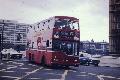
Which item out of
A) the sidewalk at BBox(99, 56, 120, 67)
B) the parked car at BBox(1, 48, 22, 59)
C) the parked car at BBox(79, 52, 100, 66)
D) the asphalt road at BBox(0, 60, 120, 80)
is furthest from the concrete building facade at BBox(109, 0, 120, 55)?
the asphalt road at BBox(0, 60, 120, 80)

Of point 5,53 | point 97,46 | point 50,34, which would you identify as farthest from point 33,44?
point 97,46

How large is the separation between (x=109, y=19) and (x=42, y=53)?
907 inches

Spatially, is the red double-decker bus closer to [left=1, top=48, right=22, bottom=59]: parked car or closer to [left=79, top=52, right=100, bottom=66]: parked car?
[left=79, top=52, right=100, bottom=66]: parked car

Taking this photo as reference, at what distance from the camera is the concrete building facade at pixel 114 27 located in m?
46.4

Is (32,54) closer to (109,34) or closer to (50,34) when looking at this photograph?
(50,34)

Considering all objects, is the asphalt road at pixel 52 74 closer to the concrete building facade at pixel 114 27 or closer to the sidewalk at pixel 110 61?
the sidewalk at pixel 110 61

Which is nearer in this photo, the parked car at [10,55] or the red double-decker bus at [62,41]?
the red double-decker bus at [62,41]

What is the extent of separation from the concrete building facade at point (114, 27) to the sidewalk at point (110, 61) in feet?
25.1

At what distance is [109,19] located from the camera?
48.2 metres

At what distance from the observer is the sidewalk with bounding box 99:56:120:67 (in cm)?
3698

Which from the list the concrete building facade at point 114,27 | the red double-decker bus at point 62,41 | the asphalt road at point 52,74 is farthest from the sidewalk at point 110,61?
the red double-decker bus at point 62,41

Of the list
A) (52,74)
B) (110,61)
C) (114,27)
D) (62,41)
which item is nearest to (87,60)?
(110,61)

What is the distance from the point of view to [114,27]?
47219 mm

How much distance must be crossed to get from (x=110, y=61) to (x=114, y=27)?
10.6m
